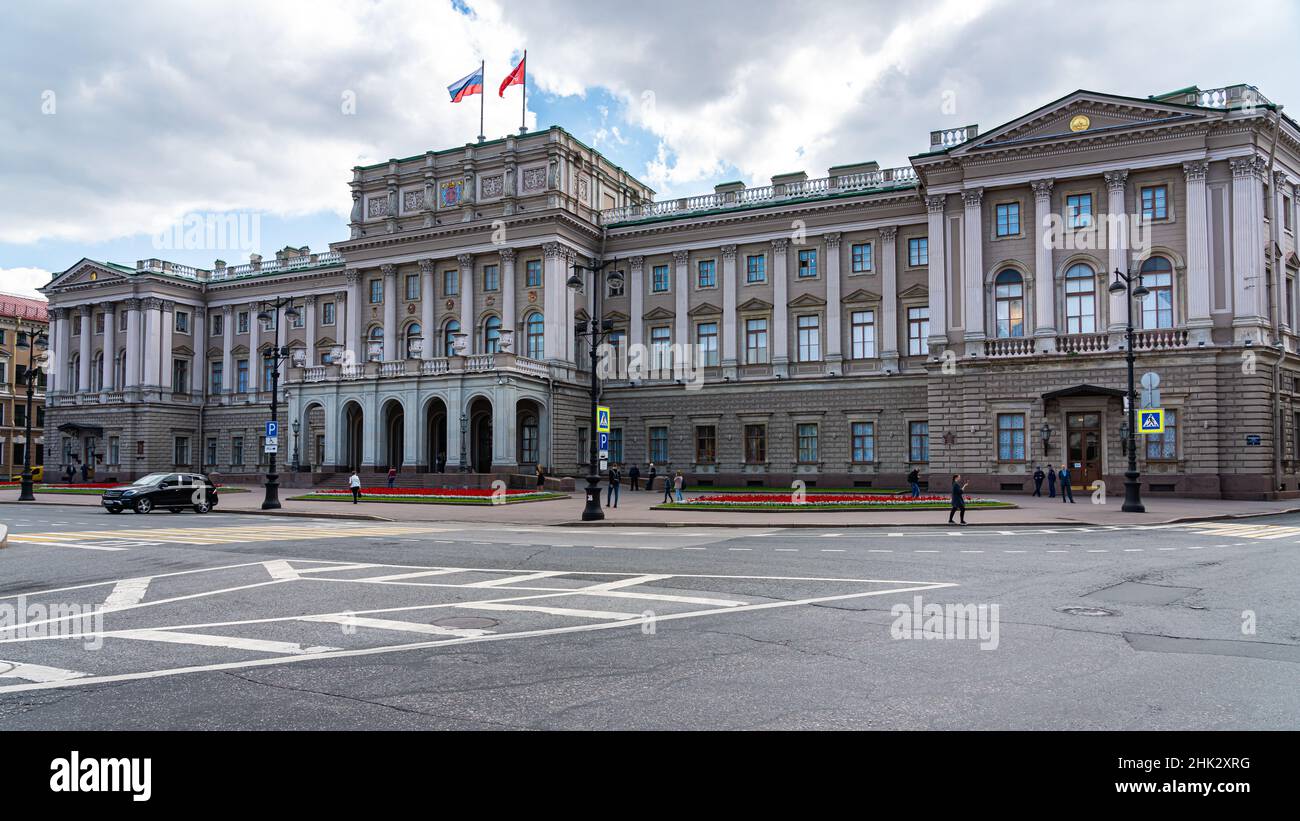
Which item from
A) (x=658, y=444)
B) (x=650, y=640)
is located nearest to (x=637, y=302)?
(x=658, y=444)

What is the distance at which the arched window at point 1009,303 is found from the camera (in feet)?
150

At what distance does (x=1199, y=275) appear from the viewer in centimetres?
4141

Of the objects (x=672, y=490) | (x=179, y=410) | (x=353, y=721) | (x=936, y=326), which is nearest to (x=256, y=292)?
(x=179, y=410)

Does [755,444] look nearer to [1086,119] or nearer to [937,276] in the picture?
[937,276]

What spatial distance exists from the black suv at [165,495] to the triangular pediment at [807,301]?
→ 3401 centimetres

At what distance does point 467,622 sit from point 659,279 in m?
49.9

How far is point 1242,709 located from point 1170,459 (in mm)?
39563

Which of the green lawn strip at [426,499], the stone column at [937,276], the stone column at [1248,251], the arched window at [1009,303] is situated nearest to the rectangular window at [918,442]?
the stone column at [937,276]

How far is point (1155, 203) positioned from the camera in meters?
43.3

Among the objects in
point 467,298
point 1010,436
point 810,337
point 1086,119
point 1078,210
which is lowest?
point 1010,436

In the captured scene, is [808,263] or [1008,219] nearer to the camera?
[1008,219]

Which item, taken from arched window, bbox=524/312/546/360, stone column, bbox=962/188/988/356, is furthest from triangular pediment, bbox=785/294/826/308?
arched window, bbox=524/312/546/360

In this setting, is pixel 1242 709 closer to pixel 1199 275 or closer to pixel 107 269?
pixel 1199 275

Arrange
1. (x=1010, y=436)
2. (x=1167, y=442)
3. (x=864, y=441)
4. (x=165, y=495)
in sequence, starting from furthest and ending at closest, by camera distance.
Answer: (x=864, y=441)
(x=1010, y=436)
(x=1167, y=442)
(x=165, y=495)
